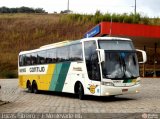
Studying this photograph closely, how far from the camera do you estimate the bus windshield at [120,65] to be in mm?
20672

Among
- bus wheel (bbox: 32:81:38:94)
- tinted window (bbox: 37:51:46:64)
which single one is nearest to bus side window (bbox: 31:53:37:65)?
tinted window (bbox: 37:51:46:64)

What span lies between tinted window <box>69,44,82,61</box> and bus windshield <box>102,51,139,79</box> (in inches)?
80.2

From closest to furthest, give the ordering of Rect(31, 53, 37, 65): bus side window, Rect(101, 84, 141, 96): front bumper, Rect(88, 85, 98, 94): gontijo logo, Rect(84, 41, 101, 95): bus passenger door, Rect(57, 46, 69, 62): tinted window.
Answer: Rect(101, 84, 141, 96): front bumper < Rect(84, 41, 101, 95): bus passenger door < Rect(88, 85, 98, 94): gontijo logo < Rect(57, 46, 69, 62): tinted window < Rect(31, 53, 37, 65): bus side window

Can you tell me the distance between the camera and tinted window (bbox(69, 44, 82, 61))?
22517 millimetres

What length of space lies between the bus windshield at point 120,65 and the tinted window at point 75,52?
80.2 inches

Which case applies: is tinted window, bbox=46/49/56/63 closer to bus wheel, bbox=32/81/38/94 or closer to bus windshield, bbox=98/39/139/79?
bus wheel, bbox=32/81/38/94

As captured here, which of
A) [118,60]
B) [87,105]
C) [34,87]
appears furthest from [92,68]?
[34,87]

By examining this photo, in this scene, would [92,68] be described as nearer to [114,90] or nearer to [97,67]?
[97,67]

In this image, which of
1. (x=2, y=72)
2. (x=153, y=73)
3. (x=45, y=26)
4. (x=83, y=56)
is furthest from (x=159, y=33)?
(x=45, y=26)

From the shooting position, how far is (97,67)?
823 inches

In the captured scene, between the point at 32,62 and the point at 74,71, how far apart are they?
7.41 metres

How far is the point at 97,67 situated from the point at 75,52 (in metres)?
2.49

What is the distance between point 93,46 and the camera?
21453mm

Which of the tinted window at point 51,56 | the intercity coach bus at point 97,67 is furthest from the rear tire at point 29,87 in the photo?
the intercity coach bus at point 97,67
